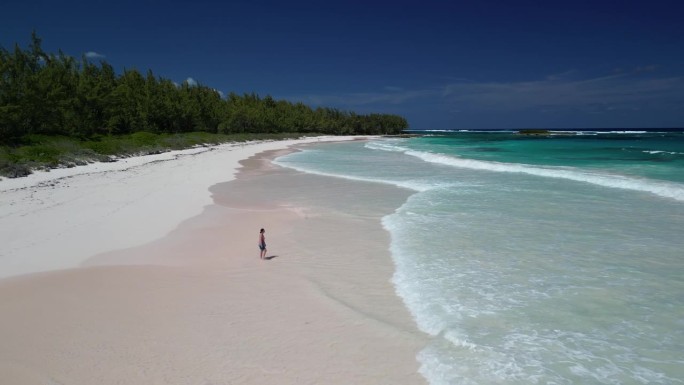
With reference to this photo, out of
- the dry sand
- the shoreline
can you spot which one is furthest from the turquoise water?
the shoreline

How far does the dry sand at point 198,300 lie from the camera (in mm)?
5195

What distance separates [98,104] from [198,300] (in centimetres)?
5442

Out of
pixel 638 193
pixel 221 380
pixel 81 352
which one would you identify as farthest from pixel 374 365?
pixel 638 193

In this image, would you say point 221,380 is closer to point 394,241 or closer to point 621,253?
point 394,241

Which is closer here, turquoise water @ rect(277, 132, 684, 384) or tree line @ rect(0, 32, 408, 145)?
turquoise water @ rect(277, 132, 684, 384)

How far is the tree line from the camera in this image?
37719 millimetres

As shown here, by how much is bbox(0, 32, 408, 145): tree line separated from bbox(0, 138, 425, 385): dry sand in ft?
96.3

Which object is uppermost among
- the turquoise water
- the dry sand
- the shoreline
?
the shoreline

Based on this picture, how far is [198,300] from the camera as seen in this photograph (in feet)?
23.4

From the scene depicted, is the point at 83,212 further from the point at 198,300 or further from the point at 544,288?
the point at 544,288

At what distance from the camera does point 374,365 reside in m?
5.29

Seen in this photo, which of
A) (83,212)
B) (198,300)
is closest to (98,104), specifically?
(83,212)

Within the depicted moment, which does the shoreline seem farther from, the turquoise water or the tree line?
the tree line

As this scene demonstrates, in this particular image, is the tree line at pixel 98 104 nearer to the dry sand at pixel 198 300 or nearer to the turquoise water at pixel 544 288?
the dry sand at pixel 198 300
